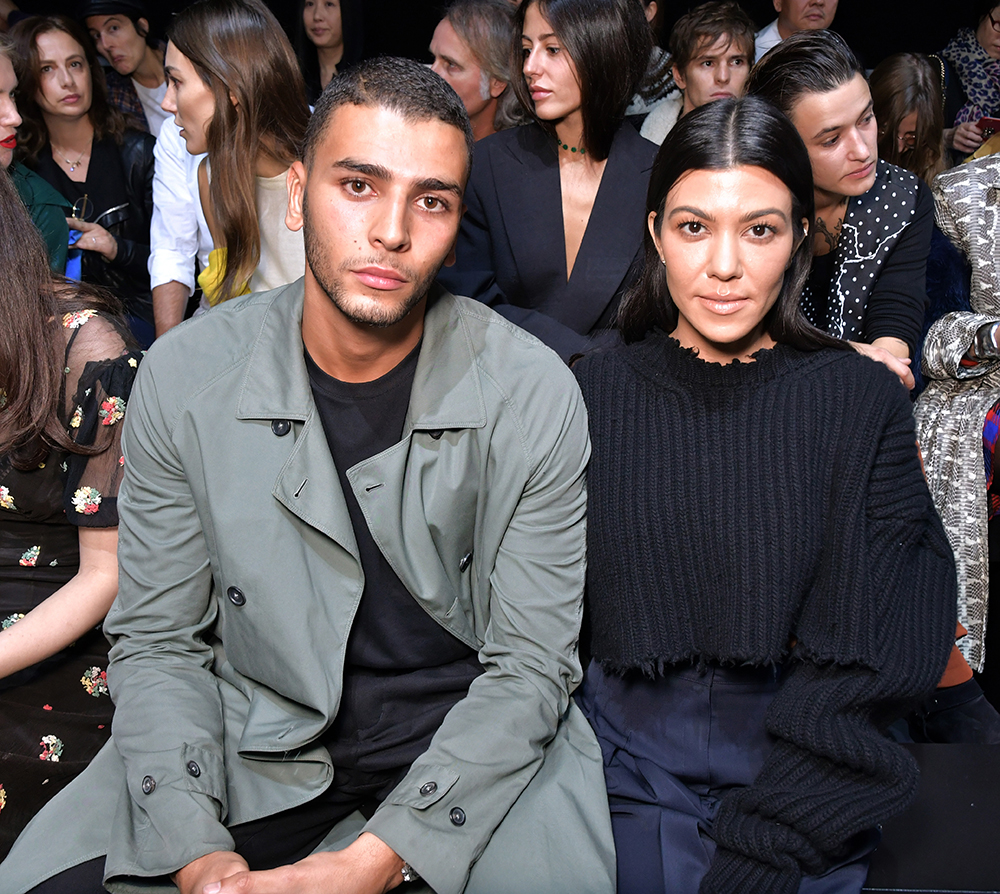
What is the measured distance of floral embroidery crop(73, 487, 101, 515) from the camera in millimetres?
1725

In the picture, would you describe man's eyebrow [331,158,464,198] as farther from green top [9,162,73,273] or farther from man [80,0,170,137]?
man [80,0,170,137]

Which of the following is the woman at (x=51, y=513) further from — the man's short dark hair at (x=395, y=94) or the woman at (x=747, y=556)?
the woman at (x=747, y=556)

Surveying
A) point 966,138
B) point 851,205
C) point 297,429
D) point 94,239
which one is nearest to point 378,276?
point 297,429

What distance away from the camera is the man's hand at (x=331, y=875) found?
4.24 ft

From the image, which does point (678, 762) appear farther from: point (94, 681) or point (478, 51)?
point (478, 51)

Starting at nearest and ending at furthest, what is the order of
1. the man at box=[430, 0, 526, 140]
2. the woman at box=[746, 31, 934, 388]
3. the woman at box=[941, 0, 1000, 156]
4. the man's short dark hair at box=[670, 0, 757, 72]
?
1. the woman at box=[746, 31, 934, 388]
2. the man at box=[430, 0, 526, 140]
3. the man's short dark hair at box=[670, 0, 757, 72]
4. the woman at box=[941, 0, 1000, 156]

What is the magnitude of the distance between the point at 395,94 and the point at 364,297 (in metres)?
0.31

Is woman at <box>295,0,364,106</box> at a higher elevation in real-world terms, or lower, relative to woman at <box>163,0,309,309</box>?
higher

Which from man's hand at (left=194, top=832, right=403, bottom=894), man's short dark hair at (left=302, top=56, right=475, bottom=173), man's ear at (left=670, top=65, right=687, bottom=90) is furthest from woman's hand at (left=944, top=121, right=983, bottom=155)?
man's hand at (left=194, top=832, right=403, bottom=894)

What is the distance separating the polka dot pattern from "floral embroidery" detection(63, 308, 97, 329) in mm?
1631

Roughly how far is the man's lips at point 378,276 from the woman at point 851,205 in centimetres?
127

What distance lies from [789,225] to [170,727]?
4.10ft

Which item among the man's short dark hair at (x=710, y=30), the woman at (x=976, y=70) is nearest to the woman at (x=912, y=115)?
the man's short dark hair at (x=710, y=30)

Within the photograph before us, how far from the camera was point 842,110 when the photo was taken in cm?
233
